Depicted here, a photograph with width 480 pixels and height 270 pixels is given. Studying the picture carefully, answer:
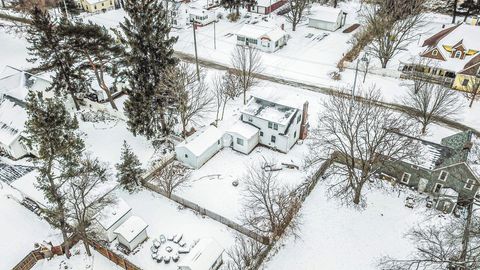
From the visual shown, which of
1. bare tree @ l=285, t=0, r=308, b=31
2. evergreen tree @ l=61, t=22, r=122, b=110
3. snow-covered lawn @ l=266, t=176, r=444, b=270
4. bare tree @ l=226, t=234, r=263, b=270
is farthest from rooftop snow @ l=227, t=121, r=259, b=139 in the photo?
bare tree @ l=285, t=0, r=308, b=31

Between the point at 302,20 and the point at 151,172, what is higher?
the point at 302,20

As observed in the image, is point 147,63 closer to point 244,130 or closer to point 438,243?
point 244,130

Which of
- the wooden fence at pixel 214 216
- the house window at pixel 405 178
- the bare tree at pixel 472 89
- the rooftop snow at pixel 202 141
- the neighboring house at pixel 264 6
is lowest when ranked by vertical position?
the wooden fence at pixel 214 216

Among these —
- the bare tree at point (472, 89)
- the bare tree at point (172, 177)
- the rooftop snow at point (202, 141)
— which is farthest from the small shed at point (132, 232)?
the bare tree at point (472, 89)

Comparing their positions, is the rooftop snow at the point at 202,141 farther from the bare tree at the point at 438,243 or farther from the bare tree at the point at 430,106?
the bare tree at the point at 430,106

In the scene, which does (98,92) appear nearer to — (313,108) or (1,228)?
(1,228)

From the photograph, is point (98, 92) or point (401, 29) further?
point (401, 29)

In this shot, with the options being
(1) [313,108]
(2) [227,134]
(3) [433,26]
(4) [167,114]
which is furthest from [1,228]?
(3) [433,26]
